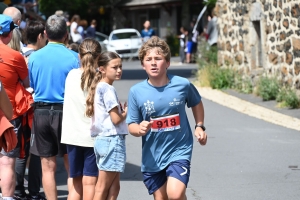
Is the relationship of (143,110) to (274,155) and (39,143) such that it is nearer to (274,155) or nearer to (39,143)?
(39,143)

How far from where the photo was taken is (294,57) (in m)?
15.0

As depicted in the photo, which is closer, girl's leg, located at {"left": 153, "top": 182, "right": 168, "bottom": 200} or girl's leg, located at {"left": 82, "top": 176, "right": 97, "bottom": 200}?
girl's leg, located at {"left": 153, "top": 182, "right": 168, "bottom": 200}

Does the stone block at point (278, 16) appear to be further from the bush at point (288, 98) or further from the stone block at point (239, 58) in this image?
the stone block at point (239, 58)

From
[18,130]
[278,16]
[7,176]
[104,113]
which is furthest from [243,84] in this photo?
[104,113]

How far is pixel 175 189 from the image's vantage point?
613 centimetres

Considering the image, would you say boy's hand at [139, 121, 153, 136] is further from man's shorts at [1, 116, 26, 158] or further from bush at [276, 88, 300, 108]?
bush at [276, 88, 300, 108]

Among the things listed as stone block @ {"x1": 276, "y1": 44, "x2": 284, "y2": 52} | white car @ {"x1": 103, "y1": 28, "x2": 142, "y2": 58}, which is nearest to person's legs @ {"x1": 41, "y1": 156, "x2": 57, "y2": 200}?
stone block @ {"x1": 276, "y1": 44, "x2": 284, "y2": 52}

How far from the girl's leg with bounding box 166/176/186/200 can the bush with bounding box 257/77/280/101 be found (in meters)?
9.66

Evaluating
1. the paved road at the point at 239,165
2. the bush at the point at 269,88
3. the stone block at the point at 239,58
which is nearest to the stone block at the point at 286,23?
the bush at the point at 269,88

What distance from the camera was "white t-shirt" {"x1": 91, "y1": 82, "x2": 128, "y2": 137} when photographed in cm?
679

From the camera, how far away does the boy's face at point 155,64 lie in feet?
20.7

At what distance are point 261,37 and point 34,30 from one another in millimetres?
9663

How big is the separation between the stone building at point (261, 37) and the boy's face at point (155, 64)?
8679 mm

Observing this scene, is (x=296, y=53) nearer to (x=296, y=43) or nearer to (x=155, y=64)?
(x=296, y=43)
